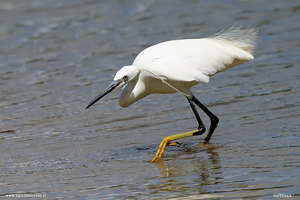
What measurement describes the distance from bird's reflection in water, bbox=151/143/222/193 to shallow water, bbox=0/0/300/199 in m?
0.01

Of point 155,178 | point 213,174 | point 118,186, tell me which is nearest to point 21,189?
point 118,186

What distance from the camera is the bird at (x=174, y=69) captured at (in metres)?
5.84

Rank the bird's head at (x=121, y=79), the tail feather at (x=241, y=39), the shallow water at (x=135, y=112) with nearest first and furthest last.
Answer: the shallow water at (x=135, y=112) < the bird's head at (x=121, y=79) < the tail feather at (x=241, y=39)

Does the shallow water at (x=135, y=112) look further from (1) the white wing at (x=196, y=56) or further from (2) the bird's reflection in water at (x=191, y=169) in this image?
(1) the white wing at (x=196, y=56)

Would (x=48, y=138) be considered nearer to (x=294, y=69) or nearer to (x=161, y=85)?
(x=161, y=85)

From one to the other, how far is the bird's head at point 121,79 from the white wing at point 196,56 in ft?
0.79

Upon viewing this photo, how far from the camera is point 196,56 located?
20.4ft

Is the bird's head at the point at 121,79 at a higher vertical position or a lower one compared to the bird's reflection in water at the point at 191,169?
higher

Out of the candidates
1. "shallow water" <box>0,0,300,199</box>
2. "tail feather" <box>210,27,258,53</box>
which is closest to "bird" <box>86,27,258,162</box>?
"tail feather" <box>210,27,258,53</box>

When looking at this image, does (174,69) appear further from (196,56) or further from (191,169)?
(191,169)

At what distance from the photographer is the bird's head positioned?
554 cm

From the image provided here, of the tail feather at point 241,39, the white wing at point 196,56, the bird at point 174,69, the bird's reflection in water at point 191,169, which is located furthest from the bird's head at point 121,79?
the tail feather at point 241,39

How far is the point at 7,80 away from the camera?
1038 cm

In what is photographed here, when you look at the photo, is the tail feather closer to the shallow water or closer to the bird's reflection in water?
the shallow water
